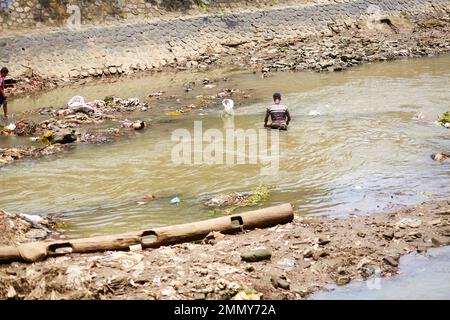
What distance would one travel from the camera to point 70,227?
623 cm

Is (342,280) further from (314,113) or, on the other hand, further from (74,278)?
(314,113)

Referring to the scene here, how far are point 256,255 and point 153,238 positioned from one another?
116cm

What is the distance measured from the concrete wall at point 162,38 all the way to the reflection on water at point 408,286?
15219mm

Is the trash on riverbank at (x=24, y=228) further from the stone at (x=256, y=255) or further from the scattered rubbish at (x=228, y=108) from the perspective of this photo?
the scattered rubbish at (x=228, y=108)

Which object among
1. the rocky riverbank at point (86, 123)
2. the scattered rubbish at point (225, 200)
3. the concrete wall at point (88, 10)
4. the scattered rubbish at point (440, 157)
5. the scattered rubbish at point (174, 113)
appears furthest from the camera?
the concrete wall at point (88, 10)

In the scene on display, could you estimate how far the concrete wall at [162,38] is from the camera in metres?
17.3

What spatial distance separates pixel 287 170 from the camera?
7977 mm

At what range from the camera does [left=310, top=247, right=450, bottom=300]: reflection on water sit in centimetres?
425

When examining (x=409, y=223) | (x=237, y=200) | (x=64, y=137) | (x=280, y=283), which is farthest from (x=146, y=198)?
(x=64, y=137)

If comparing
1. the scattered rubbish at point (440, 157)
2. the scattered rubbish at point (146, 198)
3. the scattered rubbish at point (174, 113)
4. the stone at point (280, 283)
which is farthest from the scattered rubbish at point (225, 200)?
the scattered rubbish at point (174, 113)

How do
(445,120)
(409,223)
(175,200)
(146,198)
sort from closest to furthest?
1. (409,223)
2. (175,200)
3. (146,198)
4. (445,120)

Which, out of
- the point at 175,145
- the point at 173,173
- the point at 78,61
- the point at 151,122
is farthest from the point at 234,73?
the point at 173,173
